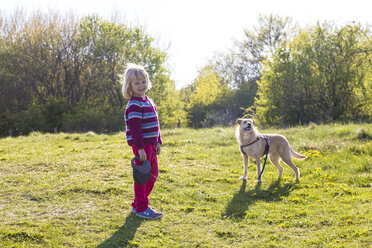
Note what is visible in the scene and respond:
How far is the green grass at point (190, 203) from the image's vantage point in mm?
4262

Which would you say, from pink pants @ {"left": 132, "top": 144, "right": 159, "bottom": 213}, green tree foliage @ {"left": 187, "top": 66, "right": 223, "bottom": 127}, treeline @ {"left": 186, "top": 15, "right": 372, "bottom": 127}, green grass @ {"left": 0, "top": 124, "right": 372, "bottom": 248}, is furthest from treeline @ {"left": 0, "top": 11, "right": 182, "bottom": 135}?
pink pants @ {"left": 132, "top": 144, "right": 159, "bottom": 213}

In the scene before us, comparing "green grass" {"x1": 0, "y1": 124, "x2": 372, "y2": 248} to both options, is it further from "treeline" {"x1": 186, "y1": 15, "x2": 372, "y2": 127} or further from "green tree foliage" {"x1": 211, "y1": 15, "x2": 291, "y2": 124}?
"green tree foliage" {"x1": 211, "y1": 15, "x2": 291, "y2": 124}

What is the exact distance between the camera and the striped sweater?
4.39 m

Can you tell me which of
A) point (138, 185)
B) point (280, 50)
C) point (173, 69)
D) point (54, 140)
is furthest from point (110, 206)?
point (173, 69)

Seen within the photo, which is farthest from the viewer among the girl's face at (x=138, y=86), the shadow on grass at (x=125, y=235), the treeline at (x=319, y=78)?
the treeline at (x=319, y=78)

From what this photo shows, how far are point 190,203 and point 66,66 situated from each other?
75.9 ft

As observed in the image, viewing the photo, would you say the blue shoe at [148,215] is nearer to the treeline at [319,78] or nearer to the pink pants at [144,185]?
the pink pants at [144,185]

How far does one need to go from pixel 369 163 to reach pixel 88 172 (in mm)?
6499

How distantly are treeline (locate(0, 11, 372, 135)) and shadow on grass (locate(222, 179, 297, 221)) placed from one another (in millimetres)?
13450

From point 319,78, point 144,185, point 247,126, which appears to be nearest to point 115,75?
point 319,78

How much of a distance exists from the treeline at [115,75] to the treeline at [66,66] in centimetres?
7

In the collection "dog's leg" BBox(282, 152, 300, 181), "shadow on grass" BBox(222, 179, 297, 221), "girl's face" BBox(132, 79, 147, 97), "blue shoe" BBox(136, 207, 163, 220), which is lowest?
"shadow on grass" BBox(222, 179, 297, 221)

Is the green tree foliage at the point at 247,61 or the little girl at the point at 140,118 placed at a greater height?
the green tree foliage at the point at 247,61

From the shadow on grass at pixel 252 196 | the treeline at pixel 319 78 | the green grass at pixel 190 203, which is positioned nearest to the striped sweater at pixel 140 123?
the green grass at pixel 190 203
